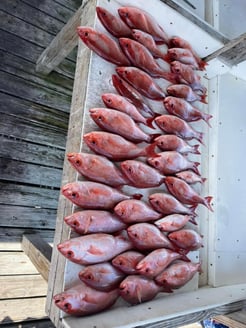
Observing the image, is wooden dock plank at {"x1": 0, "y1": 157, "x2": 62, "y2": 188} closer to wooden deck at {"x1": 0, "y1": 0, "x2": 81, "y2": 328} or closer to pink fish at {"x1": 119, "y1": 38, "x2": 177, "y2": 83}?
wooden deck at {"x1": 0, "y1": 0, "x2": 81, "y2": 328}

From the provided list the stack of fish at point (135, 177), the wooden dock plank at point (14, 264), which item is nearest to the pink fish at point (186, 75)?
the stack of fish at point (135, 177)

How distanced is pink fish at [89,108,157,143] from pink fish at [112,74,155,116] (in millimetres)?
121

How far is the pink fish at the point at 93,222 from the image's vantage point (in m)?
0.88

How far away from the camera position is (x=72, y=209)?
94cm

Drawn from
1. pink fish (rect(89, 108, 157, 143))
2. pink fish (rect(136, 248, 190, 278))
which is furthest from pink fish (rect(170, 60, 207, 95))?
pink fish (rect(136, 248, 190, 278))

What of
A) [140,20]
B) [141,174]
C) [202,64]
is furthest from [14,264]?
[202,64]

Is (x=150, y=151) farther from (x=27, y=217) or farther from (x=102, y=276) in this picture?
(x=27, y=217)

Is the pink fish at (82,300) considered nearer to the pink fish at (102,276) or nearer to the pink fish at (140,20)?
the pink fish at (102,276)

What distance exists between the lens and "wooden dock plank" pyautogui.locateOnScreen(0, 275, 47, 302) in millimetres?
1482

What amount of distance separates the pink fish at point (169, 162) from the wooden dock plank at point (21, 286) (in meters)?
1.08

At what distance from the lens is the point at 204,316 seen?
0.96 m

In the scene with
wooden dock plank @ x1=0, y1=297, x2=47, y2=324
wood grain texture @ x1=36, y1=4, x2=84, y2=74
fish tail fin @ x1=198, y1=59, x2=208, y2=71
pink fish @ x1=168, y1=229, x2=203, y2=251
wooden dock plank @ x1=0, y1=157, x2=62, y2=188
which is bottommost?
wooden dock plank @ x1=0, y1=297, x2=47, y2=324

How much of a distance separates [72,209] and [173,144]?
0.59m

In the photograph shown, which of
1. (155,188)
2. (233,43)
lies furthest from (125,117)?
(233,43)
